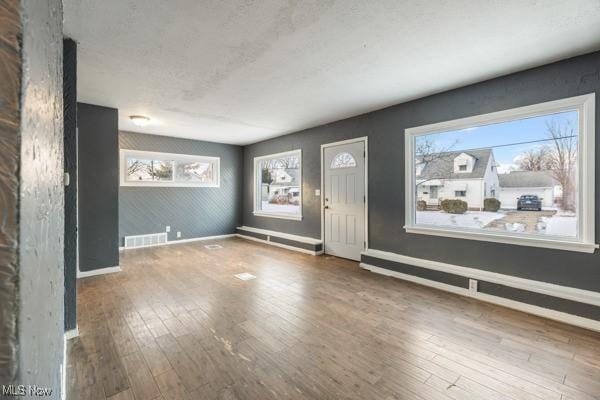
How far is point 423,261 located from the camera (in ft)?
11.6

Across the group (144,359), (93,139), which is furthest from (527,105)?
(93,139)

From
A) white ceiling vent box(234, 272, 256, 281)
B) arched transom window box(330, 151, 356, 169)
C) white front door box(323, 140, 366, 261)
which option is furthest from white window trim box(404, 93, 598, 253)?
white ceiling vent box(234, 272, 256, 281)

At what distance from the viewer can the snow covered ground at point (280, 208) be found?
19.4 feet

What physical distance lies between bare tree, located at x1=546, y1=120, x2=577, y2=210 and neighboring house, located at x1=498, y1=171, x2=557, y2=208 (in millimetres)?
77

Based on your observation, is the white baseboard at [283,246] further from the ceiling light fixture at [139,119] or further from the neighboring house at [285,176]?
the ceiling light fixture at [139,119]

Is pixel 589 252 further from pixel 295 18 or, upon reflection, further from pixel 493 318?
pixel 295 18

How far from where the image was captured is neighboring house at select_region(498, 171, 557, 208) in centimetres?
270

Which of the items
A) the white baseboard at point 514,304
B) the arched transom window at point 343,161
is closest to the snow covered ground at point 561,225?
the white baseboard at point 514,304

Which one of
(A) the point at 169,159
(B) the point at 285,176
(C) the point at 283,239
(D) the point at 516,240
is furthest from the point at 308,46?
(A) the point at 169,159

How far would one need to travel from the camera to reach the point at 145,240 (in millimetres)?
5617

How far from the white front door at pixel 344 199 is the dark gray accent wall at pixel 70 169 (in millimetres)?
3647

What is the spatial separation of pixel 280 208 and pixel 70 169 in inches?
165

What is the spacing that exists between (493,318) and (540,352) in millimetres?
529

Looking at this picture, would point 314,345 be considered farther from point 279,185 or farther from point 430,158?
point 279,185
